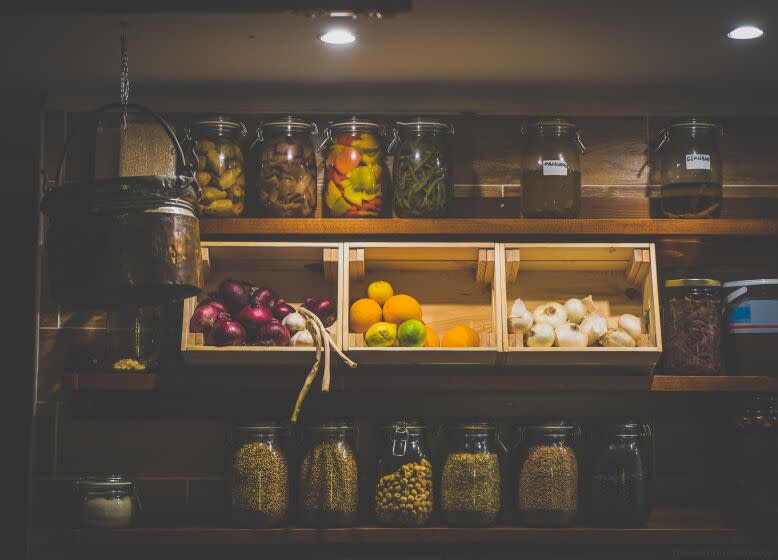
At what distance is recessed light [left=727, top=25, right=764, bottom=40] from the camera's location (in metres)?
2.37

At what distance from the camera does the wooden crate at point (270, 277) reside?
260 cm

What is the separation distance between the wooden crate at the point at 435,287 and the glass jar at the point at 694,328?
1.78 feet

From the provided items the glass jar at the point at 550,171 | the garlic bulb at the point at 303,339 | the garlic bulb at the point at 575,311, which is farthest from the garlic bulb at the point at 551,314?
the garlic bulb at the point at 303,339

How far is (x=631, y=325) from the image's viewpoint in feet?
8.76


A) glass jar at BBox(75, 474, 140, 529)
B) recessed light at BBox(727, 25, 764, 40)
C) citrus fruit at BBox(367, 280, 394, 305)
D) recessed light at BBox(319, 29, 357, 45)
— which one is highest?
recessed light at BBox(319, 29, 357, 45)

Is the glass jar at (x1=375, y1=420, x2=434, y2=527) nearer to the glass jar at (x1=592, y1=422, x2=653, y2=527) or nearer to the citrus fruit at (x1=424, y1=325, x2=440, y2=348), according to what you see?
the citrus fruit at (x1=424, y1=325, x2=440, y2=348)

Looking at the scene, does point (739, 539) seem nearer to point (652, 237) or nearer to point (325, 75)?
point (652, 237)

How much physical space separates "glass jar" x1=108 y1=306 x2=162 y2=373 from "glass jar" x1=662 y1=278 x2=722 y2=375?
1.56 meters

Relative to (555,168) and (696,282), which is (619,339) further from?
(555,168)

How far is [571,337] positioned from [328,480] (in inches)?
32.0

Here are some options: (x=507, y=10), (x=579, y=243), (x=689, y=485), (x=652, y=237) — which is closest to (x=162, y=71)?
(x=507, y=10)

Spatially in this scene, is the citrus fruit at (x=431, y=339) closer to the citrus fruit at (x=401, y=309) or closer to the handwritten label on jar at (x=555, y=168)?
the citrus fruit at (x=401, y=309)

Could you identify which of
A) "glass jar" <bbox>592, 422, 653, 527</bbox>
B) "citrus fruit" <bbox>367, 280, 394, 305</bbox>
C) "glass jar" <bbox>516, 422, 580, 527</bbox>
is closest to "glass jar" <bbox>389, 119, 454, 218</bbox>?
"citrus fruit" <bbox>367, 280, 394, 305</bbox>

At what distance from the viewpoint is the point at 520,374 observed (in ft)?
8.86
